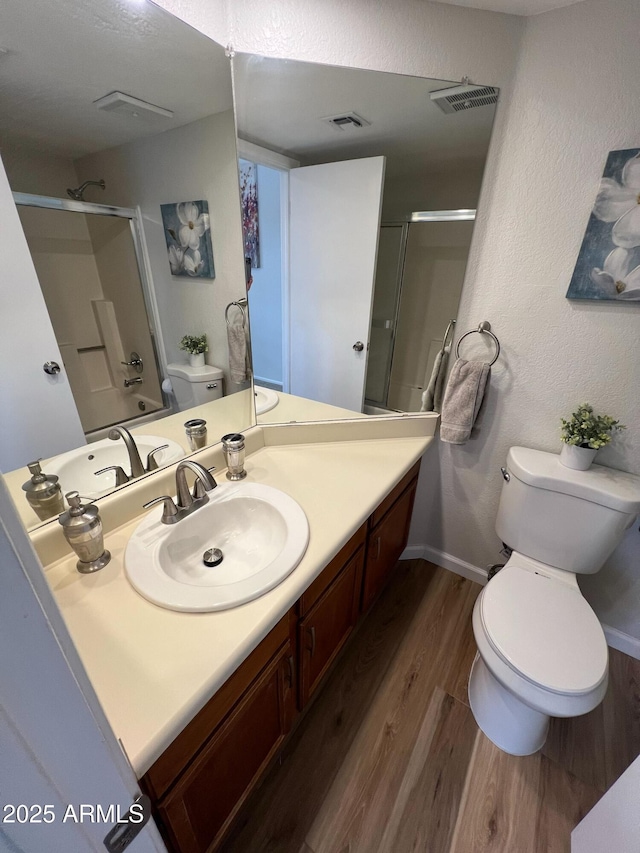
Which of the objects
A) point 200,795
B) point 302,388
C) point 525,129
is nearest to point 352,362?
point 302,388

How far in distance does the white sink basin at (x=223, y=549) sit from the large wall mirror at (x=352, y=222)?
46cm

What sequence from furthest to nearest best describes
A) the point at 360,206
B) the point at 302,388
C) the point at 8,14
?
the point at 302,388
the point at 360,206
the point at 8,14

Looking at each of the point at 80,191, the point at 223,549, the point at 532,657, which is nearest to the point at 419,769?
the point at 532,657

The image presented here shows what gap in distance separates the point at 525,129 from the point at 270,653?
67.6 inches

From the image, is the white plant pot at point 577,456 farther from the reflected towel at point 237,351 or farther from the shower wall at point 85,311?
the shower wall at point 85,311

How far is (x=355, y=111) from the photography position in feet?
3.72

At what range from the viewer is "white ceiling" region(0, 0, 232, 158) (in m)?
0.68

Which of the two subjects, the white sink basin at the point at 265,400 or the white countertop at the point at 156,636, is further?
the white sink basin at the point at 265,400

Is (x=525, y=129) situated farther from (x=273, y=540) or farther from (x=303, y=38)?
(x=273, y=540)

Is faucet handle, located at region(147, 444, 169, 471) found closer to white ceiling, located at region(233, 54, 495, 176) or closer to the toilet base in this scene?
white ceiling, located at region(233, 54, 495, 176)

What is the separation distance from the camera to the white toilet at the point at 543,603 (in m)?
1.02

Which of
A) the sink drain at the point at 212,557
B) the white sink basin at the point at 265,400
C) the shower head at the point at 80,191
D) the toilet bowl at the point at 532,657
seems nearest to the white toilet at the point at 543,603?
the toilet bowl at the point at 532,657

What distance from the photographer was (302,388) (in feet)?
4.87

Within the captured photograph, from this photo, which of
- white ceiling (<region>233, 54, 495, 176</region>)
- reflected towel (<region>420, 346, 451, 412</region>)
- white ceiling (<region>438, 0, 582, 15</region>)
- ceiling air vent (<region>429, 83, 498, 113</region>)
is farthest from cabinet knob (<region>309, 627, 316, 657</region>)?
white ceiling (<region>438, 0, 582, 15</region>)
